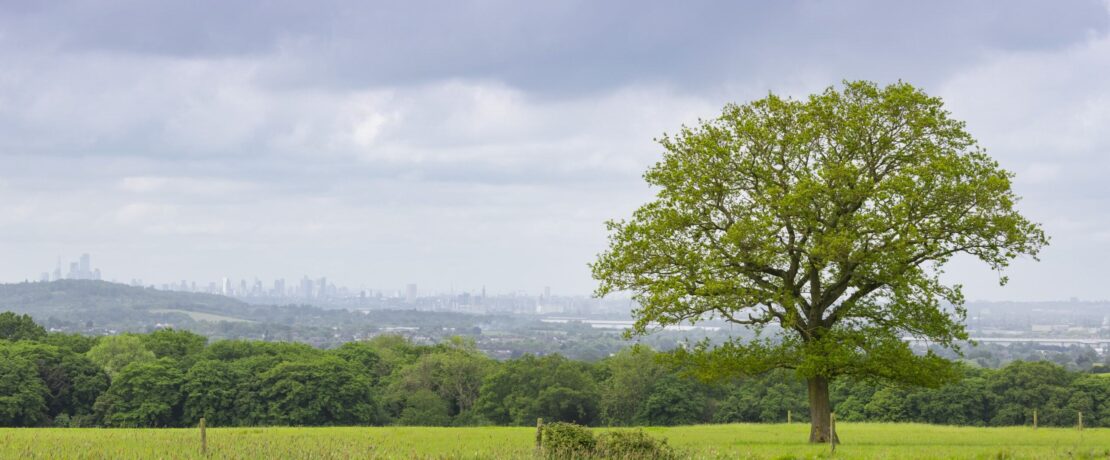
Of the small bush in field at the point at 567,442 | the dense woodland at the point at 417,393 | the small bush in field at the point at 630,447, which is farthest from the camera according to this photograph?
the dense woodland at the point at 417,393

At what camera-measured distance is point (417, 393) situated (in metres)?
93.1

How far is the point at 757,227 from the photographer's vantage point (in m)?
29.9

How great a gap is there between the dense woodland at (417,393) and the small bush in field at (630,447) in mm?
54091

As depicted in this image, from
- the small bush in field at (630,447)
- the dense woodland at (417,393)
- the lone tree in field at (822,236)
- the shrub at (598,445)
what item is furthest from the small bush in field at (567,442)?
the dense woodland at (417,393)

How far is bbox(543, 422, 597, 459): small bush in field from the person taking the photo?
20234 mm

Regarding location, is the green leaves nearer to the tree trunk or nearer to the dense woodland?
the tree trunk

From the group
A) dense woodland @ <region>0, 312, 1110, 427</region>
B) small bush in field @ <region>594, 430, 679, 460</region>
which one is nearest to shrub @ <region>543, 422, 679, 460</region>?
small bush in field @ <region>594, 430, 679, 460</region>

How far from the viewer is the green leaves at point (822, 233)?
29.3 meters

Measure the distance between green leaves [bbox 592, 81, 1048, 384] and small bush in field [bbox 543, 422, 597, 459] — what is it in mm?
10122

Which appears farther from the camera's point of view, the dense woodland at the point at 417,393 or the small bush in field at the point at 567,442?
the dense woodland at the point at 417,393

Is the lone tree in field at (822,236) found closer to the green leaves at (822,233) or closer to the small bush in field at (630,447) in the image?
the green leaves at (822,233)

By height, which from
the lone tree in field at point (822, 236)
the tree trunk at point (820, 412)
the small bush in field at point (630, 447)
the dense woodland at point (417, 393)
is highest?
the lone tree in field at point (822, 236)

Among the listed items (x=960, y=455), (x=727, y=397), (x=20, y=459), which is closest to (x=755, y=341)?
(x=960, y=455)

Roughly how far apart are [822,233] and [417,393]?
2726 inches
